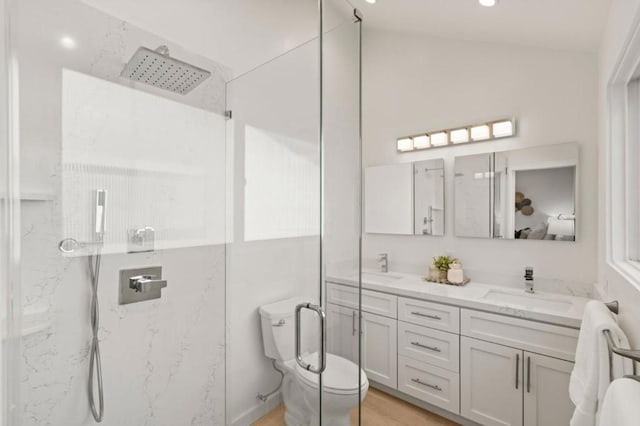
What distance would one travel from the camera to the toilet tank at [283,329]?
4.49 ft

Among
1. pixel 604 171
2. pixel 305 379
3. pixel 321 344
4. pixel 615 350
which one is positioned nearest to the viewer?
pixel 615 350

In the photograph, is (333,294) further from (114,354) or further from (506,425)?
(506,425)

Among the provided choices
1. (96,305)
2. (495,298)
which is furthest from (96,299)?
(495,298)

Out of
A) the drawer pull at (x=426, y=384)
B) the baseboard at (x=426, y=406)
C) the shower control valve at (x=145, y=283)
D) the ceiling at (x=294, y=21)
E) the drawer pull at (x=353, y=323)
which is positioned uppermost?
the ceiling at (x=294, y=21)

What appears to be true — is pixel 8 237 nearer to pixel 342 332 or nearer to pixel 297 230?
pixel 297 230

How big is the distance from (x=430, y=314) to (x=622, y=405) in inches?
58.1

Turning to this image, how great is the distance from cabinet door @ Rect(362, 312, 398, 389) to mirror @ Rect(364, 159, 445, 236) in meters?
0.84

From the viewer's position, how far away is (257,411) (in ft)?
5.20

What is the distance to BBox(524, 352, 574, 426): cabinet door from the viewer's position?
1717 millimetres

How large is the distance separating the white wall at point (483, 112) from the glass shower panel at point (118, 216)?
1763 mm

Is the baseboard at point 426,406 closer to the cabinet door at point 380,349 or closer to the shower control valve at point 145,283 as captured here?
the cabinet door at point 380,349

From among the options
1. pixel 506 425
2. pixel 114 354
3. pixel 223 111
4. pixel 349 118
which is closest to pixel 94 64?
pixel 223 111

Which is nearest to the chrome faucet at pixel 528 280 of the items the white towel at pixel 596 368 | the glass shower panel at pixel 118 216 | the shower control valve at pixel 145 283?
the white towel at pixel 596 368

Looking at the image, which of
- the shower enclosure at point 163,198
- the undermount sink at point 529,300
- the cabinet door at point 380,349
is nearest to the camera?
the shower enclosure at point 163,198
